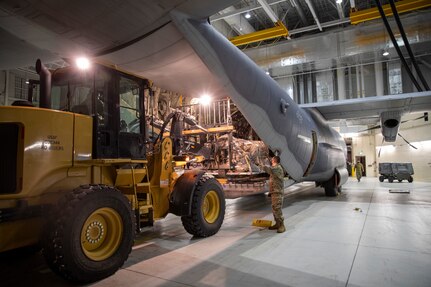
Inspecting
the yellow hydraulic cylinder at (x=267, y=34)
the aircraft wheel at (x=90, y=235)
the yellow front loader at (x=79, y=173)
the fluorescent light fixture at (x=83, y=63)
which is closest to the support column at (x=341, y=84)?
the yellow hydraulic cylinder at (x=267, y=34)

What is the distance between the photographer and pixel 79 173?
383 centimetres

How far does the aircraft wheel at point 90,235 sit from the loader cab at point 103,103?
78 centimetres

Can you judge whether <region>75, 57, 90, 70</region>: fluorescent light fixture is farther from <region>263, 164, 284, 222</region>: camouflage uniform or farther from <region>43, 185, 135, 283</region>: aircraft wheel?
<region>263, 164, 284, 222</region>: camouflage uniform

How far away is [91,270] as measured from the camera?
3266 mm

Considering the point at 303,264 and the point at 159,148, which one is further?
the point at 159,148

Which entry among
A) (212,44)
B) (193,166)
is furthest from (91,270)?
(193,166)

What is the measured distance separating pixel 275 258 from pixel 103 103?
3343 mm

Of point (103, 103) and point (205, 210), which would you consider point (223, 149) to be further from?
point (103, 103)

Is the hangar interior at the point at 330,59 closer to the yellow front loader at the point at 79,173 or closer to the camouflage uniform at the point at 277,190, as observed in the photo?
the camouflage uniform at the point at 277,190

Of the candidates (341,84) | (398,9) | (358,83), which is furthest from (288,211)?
(398,9)

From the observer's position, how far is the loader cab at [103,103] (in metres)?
4.10

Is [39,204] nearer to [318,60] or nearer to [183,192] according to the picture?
[183,192]

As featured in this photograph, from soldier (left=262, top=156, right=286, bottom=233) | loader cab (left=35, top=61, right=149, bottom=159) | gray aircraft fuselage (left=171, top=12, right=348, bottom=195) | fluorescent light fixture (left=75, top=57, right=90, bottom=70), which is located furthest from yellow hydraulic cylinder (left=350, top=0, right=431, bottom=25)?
fluorescent light fixture (left=75, top=57, right=90, bottom=70)

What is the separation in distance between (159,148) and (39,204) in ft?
7.60
